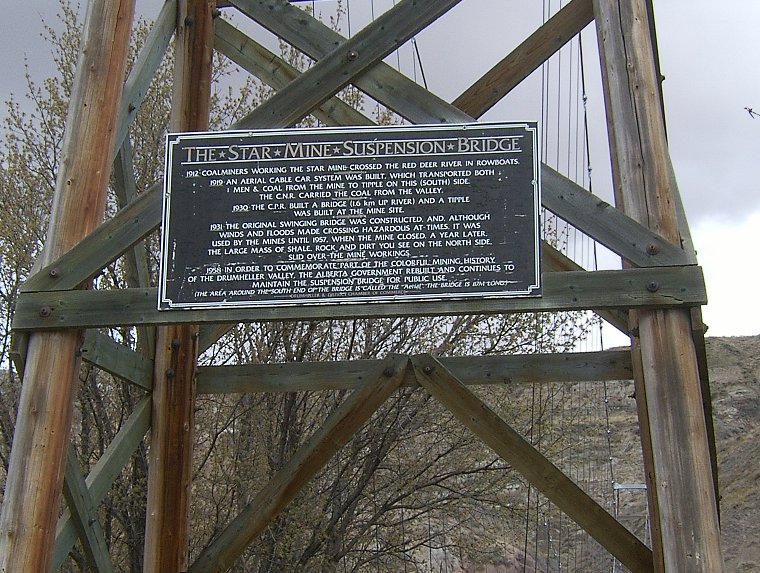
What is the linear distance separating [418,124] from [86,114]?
1711 millimetres

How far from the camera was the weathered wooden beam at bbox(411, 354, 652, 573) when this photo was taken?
5457mm

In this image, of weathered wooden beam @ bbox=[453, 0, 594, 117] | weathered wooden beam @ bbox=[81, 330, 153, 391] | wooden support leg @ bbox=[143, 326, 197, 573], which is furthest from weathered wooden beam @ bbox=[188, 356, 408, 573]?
weathered wooden beam @ bbox=[453, 0, 594, 117]

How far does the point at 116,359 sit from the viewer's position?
5.66 metres

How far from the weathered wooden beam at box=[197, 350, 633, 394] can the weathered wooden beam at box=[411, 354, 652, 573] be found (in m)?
0.56

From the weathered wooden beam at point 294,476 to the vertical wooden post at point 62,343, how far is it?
4.91 ft

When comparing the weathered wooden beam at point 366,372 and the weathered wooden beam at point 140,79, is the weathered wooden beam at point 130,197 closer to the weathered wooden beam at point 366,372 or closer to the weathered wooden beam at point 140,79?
the weathered wooden beam at point 366,372

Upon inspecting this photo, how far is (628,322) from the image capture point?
19.2 feet

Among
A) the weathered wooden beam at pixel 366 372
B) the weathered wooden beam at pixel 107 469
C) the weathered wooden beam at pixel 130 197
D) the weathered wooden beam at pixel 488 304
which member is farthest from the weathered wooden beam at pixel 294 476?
the weathered wooden beam at pixel 488 304

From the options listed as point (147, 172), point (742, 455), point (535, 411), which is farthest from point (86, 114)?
point (742, 455)

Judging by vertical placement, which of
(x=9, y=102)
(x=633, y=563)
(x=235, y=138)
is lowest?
(x=633, y=563)

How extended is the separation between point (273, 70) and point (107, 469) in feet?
9.21

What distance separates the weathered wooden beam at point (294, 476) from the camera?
223 inches

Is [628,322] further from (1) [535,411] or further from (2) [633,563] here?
(1) [535,411]

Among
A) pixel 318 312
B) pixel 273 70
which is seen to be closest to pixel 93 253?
pixel 318 312
